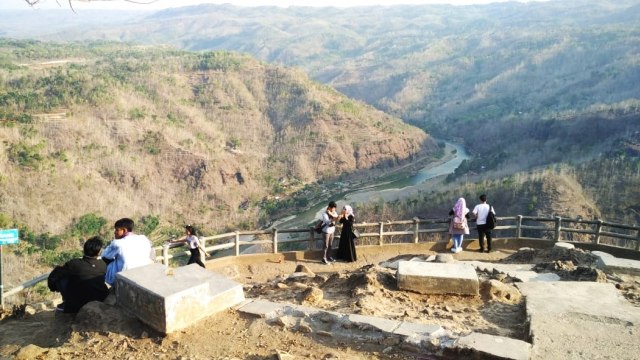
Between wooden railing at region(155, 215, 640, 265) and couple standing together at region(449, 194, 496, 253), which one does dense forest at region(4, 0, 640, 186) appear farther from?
couple standing together at region(449, 194, 496, 253)

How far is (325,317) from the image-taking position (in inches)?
254

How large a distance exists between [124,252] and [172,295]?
1.37m

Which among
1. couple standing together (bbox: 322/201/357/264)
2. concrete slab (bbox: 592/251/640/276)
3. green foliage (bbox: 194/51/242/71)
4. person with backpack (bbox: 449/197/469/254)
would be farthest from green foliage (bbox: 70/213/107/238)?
green foliage (bbox: 194/51/242/71)

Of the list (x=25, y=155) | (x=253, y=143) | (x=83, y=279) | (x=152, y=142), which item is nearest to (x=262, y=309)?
(x=83, y=279)

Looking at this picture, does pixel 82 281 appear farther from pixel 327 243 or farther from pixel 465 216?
pixel 465 216

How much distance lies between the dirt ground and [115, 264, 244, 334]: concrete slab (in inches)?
5.6

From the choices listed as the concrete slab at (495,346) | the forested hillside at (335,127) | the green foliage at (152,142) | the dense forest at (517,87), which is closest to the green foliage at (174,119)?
the forested hillside at (335,127)

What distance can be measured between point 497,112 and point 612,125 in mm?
34604

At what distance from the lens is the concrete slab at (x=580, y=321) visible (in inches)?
220

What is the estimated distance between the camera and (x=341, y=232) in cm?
1205

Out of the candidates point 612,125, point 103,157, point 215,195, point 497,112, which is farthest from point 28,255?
point 497,112

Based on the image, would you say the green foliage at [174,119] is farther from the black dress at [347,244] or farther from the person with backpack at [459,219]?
the person with backpack at [459,219]

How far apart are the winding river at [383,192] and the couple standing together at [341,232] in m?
26.8

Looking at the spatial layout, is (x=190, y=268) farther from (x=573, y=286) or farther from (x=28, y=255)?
(x=28, y=255)
